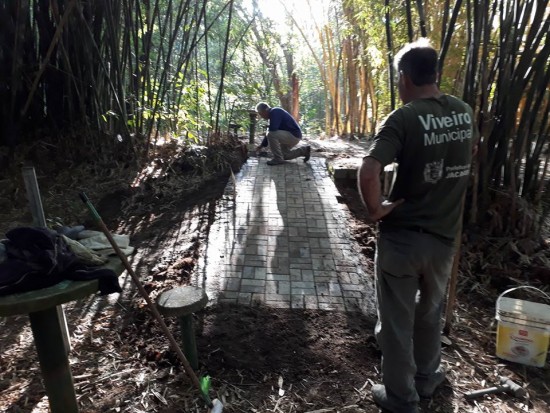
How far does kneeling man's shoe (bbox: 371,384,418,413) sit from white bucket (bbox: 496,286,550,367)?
0.84 meters

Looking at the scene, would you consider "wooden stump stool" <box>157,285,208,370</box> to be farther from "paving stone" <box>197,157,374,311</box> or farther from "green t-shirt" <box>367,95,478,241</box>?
"green t-shirt" <box>367,95,478,241</box>

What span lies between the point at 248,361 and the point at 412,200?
123 centimetres

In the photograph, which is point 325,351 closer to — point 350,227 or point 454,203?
point 454,203

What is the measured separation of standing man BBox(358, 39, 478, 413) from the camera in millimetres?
1759

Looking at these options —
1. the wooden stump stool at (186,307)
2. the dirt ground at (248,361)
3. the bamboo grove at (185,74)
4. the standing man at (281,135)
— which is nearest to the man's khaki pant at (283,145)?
the standing man at (281,135)

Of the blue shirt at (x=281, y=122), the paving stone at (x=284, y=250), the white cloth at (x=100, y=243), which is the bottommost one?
the paving stone at (x=284, y=250)

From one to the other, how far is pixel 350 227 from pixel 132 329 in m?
2.27

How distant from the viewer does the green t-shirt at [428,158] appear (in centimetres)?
175

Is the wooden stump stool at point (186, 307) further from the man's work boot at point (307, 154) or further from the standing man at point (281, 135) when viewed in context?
the man's work boot at point (307, 154)

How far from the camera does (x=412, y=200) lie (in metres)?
1.86

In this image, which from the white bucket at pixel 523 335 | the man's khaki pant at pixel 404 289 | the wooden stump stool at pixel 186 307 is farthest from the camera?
the white bucket at pixel 523 335

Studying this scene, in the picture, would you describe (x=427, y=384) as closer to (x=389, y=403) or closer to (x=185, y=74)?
(x=389, y=403)

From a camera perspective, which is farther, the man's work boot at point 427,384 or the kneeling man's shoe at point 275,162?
the kneeling man's shoe at point 275,162

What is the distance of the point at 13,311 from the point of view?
4.56 ft
